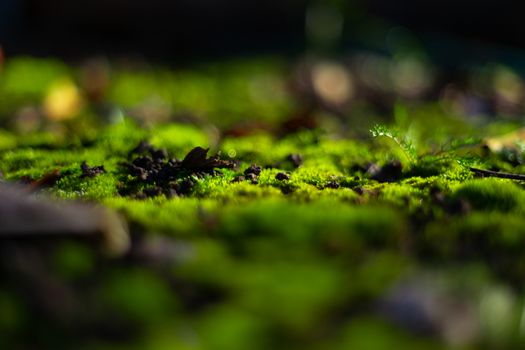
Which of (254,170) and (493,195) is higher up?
(493,195)

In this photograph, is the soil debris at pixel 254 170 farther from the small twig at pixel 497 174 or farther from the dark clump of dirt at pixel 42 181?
the small twig at pixel 497 174

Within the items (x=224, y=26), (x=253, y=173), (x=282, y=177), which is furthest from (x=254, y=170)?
(x=224, y=26)

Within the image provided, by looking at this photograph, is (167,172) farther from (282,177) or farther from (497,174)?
(497,174)

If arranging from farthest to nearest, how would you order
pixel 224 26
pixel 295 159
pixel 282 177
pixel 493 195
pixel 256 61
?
pixel 224 26
pixel 256 61
pixel 295 159
pixel 282 177
pixel 493 195

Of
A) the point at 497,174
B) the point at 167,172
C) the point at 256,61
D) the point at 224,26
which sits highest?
the point at 224,26

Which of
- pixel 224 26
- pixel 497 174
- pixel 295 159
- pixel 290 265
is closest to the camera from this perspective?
pixel 290 265

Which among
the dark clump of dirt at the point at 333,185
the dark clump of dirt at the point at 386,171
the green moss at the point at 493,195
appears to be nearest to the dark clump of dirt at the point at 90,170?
the dark clump of dirt at the point at 333,185

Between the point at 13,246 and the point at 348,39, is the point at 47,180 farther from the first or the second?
the point at 348,39
